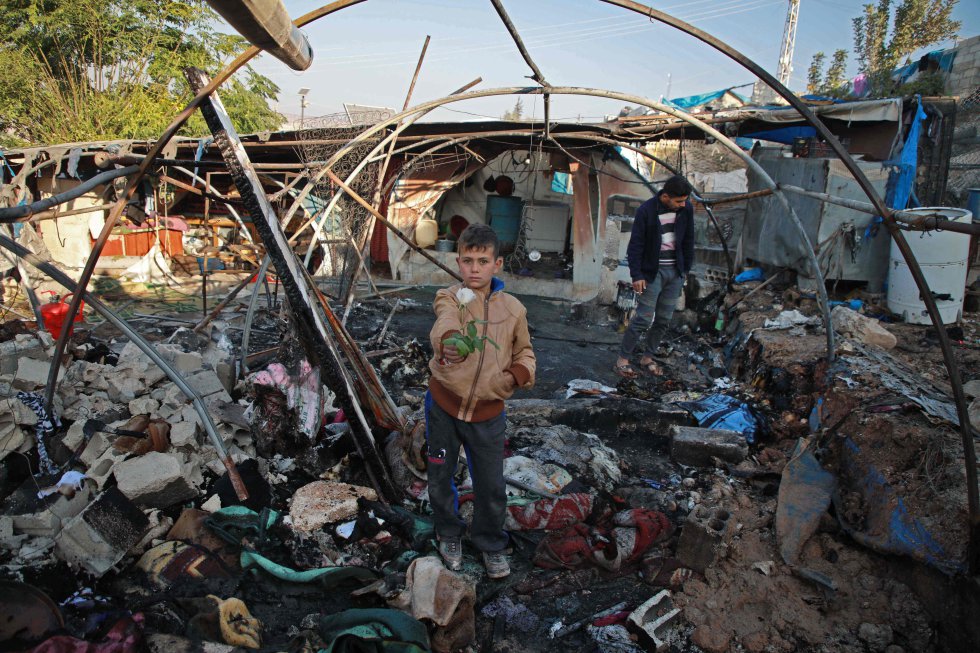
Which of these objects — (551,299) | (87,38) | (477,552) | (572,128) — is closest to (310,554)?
(477,552)

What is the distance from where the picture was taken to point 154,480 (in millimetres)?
3006

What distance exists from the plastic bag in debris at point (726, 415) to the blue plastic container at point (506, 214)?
34.2 ft

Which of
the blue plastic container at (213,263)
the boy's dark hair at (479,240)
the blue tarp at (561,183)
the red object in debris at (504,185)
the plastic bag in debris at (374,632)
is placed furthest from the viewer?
the blue plastic container at (213,263)

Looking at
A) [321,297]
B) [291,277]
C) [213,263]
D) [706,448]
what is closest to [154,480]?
[291,277]

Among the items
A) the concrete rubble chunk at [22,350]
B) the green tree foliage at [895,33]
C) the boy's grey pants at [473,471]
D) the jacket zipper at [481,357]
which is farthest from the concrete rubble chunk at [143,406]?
the green tree foliage at [895,33]

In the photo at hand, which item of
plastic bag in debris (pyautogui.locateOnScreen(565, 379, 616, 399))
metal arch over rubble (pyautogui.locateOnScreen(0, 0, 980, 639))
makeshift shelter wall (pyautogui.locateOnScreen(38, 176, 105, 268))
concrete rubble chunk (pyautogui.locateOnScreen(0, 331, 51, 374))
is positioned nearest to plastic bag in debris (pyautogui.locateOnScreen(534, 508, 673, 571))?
metal arch over rubble (pyautogui.locateOnScreen(0, 0, 980, 639))

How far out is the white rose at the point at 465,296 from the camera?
2.67 meters

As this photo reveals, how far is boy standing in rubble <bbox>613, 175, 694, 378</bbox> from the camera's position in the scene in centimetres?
599

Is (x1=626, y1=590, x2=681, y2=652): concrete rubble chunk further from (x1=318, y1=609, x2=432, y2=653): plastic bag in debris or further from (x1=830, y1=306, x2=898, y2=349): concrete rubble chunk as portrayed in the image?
(x1=830, y1=306, x2=898, y2=349): concrete rubble chunk

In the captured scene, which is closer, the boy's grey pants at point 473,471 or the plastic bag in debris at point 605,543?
the boy's grey pants at point 473,471

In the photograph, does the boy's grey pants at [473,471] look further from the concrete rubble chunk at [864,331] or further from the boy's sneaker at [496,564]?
the concrete rubble chunk at [864,331]

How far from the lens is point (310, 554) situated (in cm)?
289

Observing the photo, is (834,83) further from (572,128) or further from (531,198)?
(572,128)

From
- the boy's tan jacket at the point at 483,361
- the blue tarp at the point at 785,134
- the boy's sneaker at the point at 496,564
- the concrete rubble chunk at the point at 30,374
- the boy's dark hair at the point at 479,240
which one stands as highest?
the blue tarp at the point at 785,134
